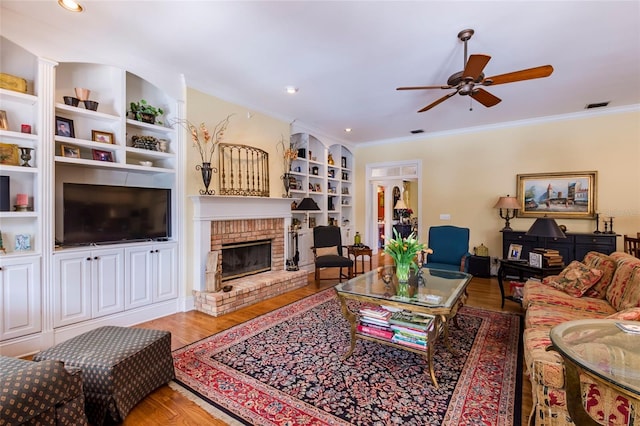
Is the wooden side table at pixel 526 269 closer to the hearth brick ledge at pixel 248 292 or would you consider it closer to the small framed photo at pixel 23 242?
the hearth brick ledge at pixel 248 292

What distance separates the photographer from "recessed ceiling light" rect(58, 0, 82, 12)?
235 centimetres

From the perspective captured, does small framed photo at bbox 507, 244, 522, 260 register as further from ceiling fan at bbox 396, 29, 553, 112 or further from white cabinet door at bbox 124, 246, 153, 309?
white cabinet door at bbox 124, 246, 153, 309

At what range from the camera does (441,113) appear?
4.93 metres

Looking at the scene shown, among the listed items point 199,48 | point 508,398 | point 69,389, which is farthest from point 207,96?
point 508,398

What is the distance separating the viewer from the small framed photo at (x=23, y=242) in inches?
103

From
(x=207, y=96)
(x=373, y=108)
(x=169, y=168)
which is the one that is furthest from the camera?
(x=373, y=108)

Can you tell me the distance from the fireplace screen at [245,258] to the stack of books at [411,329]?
2.67 m

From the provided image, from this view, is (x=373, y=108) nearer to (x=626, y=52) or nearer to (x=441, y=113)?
(x=441, y=113)

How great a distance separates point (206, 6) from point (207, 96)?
1764mm

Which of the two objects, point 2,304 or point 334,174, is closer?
point 2,304

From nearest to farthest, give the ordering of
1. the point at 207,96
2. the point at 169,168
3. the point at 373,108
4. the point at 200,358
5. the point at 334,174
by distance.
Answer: the point at 200,358 < the point at 169,168 < the point at 207,96 < the point at 373,108 < the point at 334,174

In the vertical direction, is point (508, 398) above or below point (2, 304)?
below

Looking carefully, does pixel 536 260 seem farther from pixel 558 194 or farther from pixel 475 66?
pixel 475 66

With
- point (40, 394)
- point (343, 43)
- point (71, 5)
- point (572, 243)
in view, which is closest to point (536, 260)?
point (572, 243)
